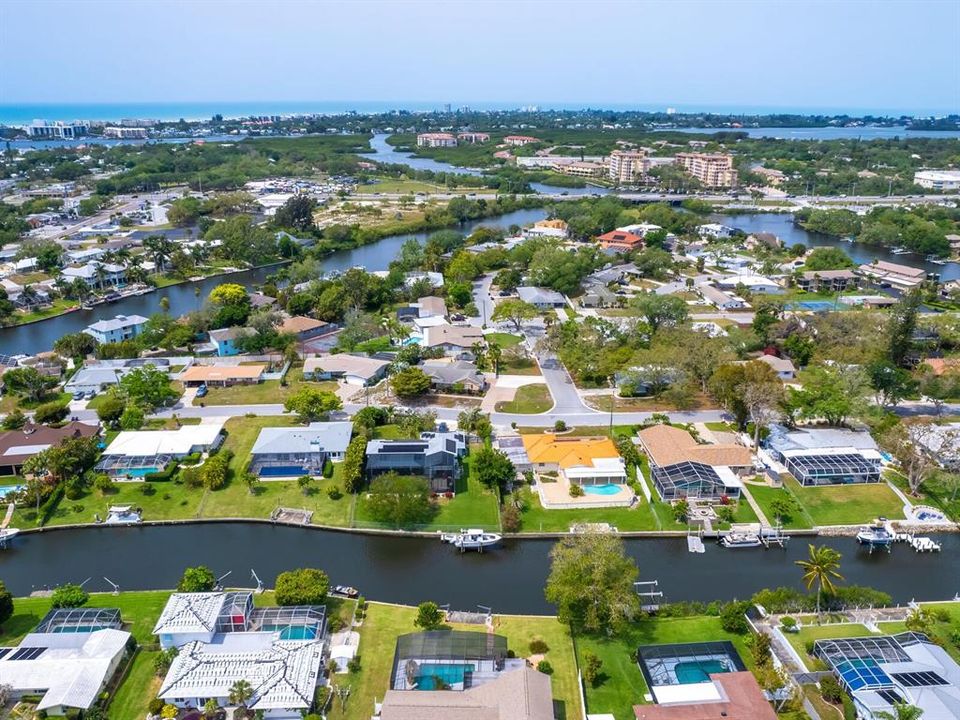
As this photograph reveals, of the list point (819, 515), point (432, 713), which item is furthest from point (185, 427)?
point (819, 515)

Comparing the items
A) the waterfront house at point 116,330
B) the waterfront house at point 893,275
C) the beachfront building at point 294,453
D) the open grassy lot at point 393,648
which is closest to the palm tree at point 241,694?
the open grassy lot at point 393,648

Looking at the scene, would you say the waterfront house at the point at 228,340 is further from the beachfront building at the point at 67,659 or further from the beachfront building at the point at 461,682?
the beachfront building at the point at 461,682

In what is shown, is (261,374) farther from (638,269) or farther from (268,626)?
(638,269)

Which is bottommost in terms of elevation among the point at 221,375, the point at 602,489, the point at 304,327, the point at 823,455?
the point at 221,375

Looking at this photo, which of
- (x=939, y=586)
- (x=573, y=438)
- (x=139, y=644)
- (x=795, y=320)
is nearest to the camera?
(x=139, y=644)

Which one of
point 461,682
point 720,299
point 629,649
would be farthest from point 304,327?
point 720,299

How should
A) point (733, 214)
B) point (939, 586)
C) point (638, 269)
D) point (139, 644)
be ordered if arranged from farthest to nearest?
point (733, 214)
point (638, 269)
point (939, 586)
point (139, 644)

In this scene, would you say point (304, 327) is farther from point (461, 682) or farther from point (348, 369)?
point (461, 682)

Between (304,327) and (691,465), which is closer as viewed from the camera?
(691,465)
